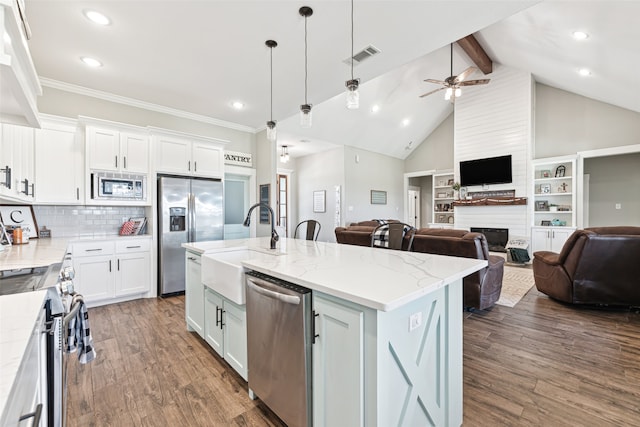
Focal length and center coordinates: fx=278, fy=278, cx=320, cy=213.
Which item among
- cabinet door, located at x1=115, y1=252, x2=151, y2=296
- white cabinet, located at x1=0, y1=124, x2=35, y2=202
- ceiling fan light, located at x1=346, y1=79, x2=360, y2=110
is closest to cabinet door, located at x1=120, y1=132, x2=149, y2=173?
white cabinet, located at x1=0, y1=124, x2=35, y2=202

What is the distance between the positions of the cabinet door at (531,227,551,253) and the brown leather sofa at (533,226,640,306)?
3612 mm

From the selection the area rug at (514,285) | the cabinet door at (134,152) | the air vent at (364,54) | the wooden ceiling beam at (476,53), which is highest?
the wooden ceiling beam at (476,53)

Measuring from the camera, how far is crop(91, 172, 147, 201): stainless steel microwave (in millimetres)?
3650

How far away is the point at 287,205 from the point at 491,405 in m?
7.85

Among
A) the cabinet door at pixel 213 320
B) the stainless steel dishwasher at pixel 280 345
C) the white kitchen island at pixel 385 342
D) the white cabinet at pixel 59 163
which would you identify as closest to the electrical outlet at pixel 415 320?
the white kitchen island at pixel 385 342

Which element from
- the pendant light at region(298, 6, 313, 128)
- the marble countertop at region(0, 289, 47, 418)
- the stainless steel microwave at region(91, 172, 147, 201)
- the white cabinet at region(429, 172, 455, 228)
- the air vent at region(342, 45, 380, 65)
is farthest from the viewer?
the white cabinet at region(429, 172, 455, 228)

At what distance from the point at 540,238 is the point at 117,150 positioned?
8388mm

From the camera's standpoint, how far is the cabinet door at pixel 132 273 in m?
3.71

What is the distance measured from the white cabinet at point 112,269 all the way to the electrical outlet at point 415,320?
3.94 meters

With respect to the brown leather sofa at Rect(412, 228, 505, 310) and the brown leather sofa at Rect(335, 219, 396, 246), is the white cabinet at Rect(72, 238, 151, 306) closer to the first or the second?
the brown leather sofa at Rect(335, 219, 396, 246)

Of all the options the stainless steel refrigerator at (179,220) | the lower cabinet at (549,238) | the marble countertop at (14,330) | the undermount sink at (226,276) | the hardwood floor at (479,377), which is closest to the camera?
the marble countertop at (14,330)

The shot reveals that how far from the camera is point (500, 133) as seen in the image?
23.2 feet

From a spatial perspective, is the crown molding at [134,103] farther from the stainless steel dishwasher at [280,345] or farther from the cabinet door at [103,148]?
the stainless steel dishwasher at [280,345]

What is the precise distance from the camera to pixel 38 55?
2.90 metres
